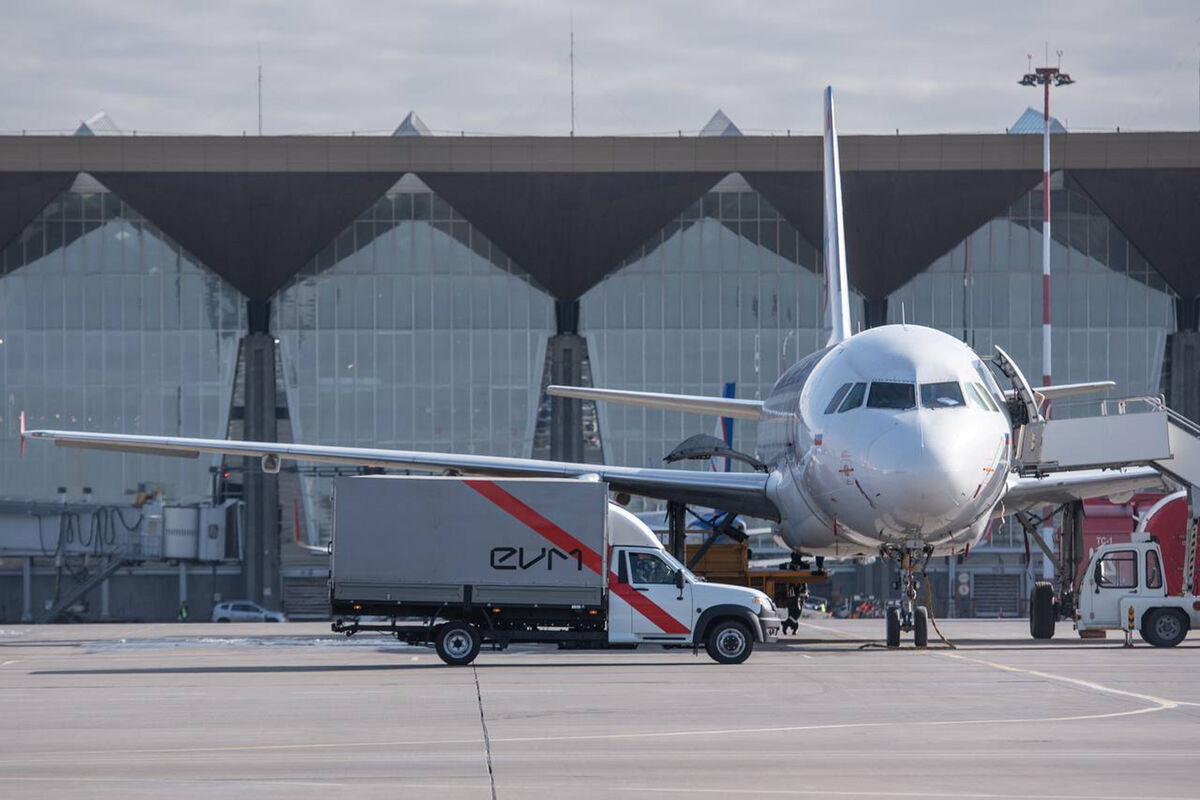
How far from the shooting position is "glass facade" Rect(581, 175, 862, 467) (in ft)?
258

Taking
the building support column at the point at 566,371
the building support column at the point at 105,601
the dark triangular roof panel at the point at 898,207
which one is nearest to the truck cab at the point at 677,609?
the building support column at the point at 566,371

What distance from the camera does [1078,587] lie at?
39812 mm

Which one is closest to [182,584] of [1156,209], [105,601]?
[105,601]

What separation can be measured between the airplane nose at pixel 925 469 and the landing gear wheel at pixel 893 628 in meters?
4.73

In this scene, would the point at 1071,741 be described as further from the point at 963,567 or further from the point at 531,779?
the point at 963,567

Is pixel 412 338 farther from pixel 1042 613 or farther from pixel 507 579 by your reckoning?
pixel 507 579

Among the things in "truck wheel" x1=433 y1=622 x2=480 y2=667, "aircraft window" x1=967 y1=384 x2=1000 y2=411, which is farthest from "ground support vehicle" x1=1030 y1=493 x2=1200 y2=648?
"truck wheel" x1=433 y1=622 x2=480 y2=667

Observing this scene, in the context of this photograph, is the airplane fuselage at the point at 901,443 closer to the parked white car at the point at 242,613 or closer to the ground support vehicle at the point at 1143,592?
the ground support vehicle at the point at 1143,592

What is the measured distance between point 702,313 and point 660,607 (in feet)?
170

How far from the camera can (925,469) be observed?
92.3 ft

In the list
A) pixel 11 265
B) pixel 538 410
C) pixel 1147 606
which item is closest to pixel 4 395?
pixel 11 265

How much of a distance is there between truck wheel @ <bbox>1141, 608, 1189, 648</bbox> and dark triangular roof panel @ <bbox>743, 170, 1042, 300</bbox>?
44.1 metres

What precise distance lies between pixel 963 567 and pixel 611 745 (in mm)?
67990

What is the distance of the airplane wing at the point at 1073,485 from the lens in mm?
36188
